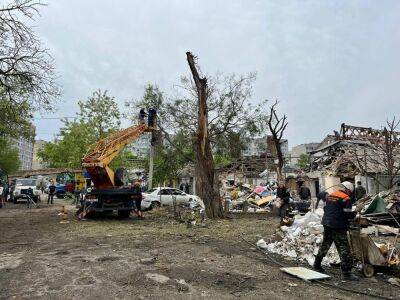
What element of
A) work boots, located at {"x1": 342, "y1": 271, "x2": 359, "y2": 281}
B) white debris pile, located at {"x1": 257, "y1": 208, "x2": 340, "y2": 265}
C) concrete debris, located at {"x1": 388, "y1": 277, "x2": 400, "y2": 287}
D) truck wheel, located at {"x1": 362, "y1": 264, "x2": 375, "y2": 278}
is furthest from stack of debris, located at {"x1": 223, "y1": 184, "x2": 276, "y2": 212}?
concrete debris, located at {"x1": 388, "y1": 277, "x2": 400, "y2": 287}

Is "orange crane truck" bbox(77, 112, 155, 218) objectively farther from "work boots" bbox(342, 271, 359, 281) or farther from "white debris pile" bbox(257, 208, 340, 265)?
"work boots" bbox(342, 271, 359, 281)

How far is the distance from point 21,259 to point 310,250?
5836 millimetres

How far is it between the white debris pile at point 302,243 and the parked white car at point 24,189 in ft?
81.3

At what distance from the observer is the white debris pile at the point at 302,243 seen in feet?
26.8

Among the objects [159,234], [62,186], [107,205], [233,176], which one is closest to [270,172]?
[233,176]

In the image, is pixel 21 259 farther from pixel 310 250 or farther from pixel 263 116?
pixel 263 116

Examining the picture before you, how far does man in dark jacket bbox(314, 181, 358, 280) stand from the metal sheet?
18.5 inches

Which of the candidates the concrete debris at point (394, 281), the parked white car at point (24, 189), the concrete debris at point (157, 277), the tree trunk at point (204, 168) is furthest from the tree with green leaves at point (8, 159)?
the concrete debris at point (394, 281)

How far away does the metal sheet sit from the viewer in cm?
644

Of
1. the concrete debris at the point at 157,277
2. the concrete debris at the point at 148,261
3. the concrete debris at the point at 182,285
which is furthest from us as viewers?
the concrete debris at the point at 148,261

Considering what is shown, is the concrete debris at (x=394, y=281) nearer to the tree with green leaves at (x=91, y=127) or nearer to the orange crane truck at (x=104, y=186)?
the orange crane truck at (x=104, y=186)

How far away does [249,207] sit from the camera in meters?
23.6

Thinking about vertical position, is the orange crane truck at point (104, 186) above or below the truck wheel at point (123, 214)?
above

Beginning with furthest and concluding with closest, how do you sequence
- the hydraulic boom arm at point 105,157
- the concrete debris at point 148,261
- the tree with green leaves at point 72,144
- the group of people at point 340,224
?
1. the tree with green leaves at point 72,144
2. the hydraulic boom arm at point 105,157
3. the concrete debris at point 148,261
4. the group of people at point 340,224
